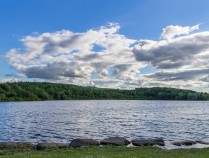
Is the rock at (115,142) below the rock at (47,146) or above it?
above

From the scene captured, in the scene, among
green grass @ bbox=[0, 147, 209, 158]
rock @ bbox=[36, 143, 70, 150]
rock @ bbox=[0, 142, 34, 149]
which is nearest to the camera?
green grass @ bbox=[0, 147, 209, 158]

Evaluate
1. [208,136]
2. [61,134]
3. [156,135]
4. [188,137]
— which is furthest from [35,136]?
[208,136]

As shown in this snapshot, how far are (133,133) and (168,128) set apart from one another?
11.3 m

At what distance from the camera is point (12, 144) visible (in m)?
44.7

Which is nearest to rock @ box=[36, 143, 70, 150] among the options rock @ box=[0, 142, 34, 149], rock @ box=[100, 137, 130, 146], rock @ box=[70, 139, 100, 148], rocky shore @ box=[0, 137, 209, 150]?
rocky shore @ box=[0, 137, 209, 150]

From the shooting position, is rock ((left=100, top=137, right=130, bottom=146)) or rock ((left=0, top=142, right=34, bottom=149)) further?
rock ((left=100, top=137, right=130, bottom=146))

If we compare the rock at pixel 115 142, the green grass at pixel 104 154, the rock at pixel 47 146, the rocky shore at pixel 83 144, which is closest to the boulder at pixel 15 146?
the rocky shore at pixel 83 144

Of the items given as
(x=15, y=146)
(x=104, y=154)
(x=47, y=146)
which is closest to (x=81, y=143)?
(x=47, y=146)

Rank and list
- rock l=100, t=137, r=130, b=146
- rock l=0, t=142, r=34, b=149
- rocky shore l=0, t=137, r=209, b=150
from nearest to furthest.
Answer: rock l=0, t=142, r=34, b=149 → rocky shore l=0, t=137, r=209, b=150 → rock l=100, t=137, r=130, b=146

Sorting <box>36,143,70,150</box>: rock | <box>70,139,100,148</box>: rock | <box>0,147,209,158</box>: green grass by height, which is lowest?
<box>36,143,70,150</box>: rock

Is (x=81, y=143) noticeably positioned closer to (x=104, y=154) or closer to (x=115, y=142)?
(x=115, y=142)

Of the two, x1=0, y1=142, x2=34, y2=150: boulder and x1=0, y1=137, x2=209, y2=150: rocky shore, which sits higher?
x1=0, y1=137, x2=209, y2=150: rocky shore

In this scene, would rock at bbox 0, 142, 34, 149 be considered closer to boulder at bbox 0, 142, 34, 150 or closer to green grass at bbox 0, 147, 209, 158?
boulder at bbox 0, 142, 34, 150

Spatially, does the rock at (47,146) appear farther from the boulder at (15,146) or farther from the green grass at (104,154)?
the green grass at (104,154)
